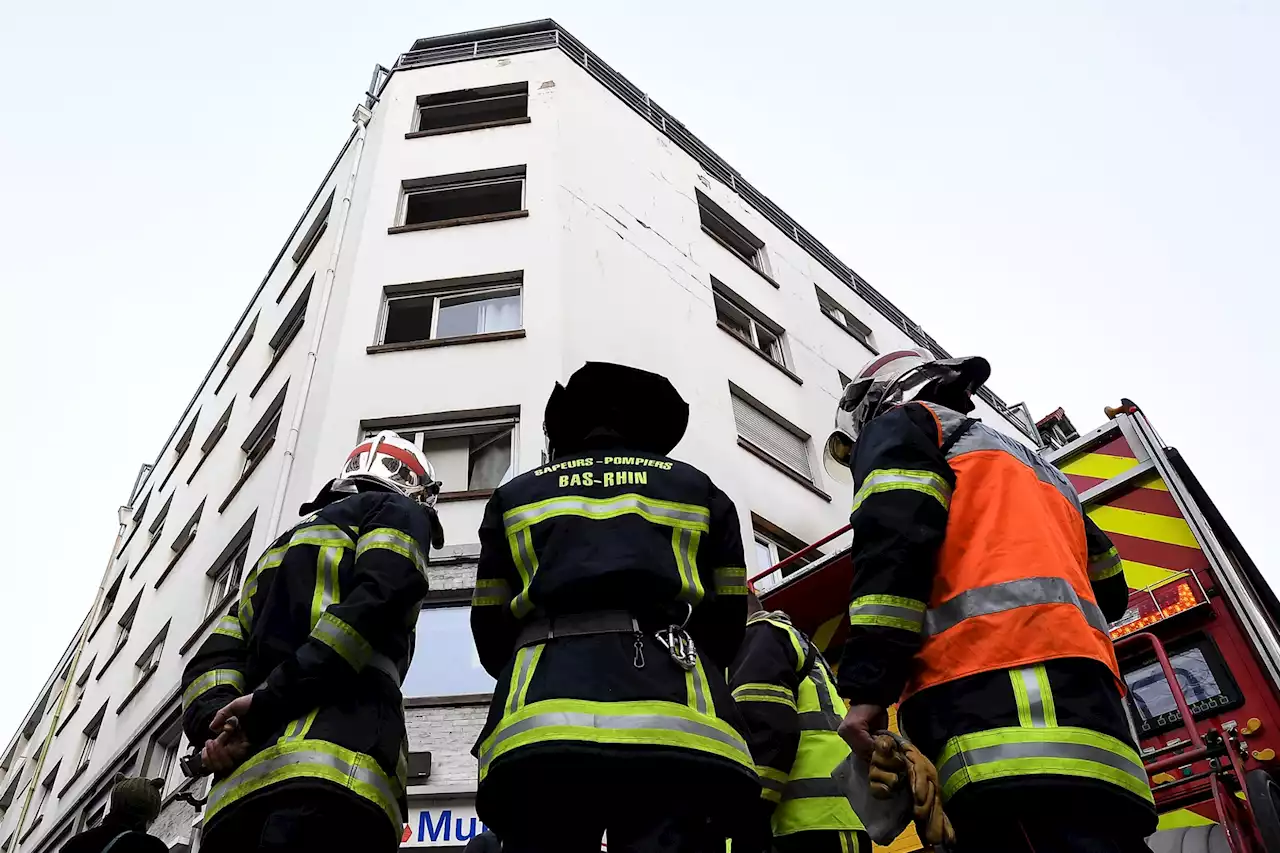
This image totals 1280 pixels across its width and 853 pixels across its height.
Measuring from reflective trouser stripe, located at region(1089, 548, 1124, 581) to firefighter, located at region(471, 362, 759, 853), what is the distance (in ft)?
3.99

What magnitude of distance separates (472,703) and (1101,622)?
6956 millimetres

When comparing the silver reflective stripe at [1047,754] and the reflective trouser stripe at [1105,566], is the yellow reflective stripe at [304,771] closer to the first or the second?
the silver reflective stripe at [1047,754]

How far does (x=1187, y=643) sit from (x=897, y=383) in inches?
95.2

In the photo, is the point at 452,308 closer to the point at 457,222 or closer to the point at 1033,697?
the point at 457,222

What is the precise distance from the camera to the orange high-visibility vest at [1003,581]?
7.64 ft

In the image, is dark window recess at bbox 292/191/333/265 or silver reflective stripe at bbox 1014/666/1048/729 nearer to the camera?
silver reflective stripe at bbox 1014/666/1048/729

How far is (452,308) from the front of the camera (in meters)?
12.8

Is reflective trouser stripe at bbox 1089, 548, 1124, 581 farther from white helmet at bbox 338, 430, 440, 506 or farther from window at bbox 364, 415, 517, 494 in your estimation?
window at bbox 364, 415, 517, 494

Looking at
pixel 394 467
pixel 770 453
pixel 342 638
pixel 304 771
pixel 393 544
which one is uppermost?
pixel 770 453

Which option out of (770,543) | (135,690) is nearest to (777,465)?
(770,543)

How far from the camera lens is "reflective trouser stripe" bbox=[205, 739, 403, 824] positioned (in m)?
2.71

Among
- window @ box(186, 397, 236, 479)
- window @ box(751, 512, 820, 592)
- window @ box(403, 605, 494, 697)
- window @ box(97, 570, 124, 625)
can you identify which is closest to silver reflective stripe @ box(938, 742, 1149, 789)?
window @ box(403, 605, 494, 697)

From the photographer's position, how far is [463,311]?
1271cm

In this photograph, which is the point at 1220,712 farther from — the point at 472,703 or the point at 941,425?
the point at 472,703
